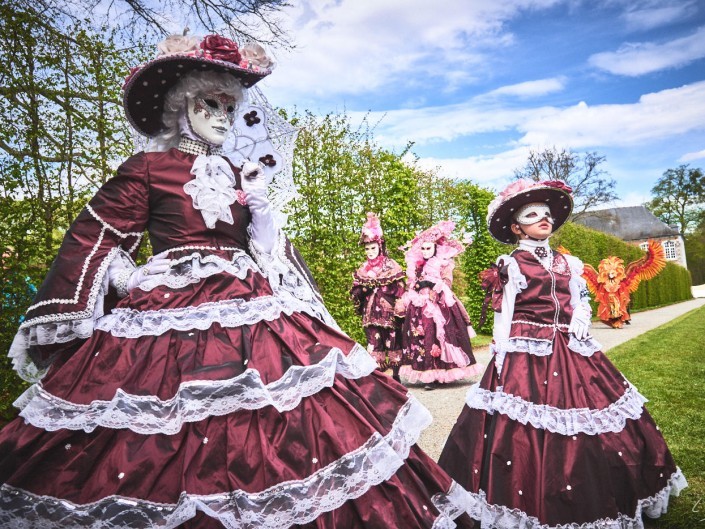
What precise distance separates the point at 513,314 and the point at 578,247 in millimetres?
20612

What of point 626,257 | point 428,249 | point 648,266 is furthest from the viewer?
point 626,257

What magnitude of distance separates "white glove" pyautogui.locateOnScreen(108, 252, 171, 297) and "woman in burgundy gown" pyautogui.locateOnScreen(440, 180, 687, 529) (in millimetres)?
2045

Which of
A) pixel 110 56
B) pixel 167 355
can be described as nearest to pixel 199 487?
pixel 167 355

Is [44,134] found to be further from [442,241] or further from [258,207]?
[442,241]

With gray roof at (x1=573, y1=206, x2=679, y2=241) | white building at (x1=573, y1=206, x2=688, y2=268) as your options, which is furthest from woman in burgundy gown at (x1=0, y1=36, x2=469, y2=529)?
gray roof at (x1=573, y1=206, x2=679, y2=241)

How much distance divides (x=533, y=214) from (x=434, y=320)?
453 centimetres

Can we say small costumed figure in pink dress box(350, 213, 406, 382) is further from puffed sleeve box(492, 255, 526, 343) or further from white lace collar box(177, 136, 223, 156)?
white lace collar box(177, 136, 223, 156)

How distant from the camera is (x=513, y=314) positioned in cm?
357

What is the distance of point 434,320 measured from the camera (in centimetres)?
806

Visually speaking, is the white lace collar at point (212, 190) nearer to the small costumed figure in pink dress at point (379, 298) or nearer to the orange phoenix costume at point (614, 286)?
the small costumed figure in pink dress at point (379, 298)

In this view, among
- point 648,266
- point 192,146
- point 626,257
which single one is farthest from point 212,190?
point 626,257

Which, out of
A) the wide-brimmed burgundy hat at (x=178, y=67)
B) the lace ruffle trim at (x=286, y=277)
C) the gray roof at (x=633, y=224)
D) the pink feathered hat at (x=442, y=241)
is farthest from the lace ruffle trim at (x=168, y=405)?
the gray roof at (x=633, y=224)

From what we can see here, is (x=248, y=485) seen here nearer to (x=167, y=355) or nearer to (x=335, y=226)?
(x=167, y=355)

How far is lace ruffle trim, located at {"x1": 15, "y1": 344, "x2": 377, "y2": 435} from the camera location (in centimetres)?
178
